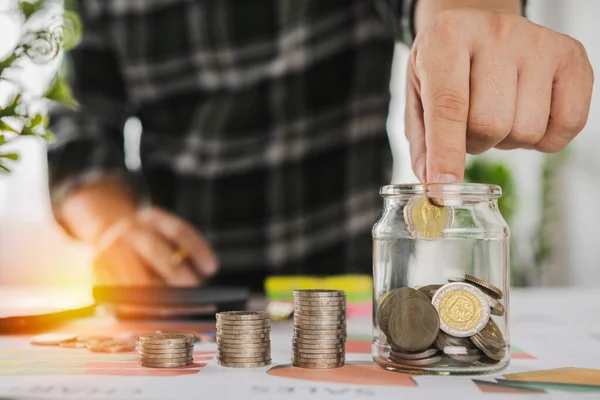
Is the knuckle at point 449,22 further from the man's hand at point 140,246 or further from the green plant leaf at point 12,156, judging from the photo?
the man's hand at point 140,246

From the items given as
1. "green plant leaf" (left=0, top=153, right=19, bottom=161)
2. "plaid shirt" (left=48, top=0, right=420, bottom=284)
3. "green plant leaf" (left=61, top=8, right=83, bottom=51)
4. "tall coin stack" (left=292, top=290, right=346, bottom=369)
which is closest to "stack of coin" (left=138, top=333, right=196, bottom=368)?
"tall coin stack" (left=292, top=290, right=346, bottom=369)

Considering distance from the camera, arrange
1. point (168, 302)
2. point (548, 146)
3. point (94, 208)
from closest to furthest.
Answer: point (548, 146), point (168, 302), point (94, 208)

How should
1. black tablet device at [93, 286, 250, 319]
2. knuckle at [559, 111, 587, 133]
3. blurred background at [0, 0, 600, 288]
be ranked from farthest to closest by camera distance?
blurred background at [0, 0, 600, 288] < black tablet device at [93, 286, 250, 319] < knuckle at [559, 111, 587, 133]

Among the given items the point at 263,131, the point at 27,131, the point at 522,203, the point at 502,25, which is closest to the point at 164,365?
the point at 27,131

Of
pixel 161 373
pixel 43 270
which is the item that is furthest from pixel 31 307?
pixel 43 270

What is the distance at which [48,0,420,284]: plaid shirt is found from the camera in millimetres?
1432

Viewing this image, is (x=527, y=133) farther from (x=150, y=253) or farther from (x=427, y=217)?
(x=150, y=253)

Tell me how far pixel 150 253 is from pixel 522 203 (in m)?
3.48

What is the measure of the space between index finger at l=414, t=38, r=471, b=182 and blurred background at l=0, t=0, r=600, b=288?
7.30ft

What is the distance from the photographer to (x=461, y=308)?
1.94 ft

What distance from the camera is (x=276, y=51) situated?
146 cm

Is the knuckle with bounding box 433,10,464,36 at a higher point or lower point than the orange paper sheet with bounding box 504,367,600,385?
higher

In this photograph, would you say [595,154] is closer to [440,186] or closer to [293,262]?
[293,262]

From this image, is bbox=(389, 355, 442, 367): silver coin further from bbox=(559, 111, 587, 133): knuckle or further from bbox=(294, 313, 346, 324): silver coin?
bbox=(559, 111, 587, 133): knuckle
